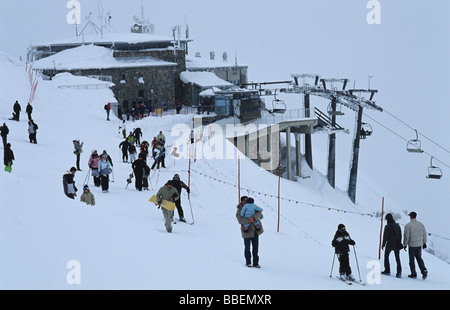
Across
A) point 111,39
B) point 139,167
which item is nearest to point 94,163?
point 139,167

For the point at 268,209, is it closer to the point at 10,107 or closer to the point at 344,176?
the point at 10,107

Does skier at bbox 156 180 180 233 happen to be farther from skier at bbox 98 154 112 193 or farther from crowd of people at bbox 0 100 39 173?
crowd of people at bbox 0 100 39 173

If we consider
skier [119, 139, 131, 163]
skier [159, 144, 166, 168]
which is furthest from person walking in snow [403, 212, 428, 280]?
skier [119, 139, 131, 163]

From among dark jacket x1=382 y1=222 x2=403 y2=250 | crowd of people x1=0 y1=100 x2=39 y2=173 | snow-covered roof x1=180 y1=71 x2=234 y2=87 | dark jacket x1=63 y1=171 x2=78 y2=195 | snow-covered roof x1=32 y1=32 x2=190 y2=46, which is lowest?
dark jacket x1=382 y1=222 x2=403 y2=250

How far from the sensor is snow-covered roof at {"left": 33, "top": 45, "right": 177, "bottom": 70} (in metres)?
48.6

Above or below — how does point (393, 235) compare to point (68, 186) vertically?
below

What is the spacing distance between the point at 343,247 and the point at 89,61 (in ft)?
134

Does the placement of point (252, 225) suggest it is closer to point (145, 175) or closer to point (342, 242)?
point (342, 242)

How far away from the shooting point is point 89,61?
4916cm

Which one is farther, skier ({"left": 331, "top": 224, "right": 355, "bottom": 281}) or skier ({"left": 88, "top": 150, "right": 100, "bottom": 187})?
skier ({"left": 88, "top": 150, "right": 100, "bottom": 187})

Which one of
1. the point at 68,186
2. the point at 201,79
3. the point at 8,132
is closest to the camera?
the point at 68,186

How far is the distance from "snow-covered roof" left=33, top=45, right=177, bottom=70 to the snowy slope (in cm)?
1902

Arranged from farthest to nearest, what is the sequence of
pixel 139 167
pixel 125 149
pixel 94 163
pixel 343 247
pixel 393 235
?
1. pixel 125 149
2. pixel 139 167
3. pixel 94 163
4. pixel 393 235
5. pixel 343 247
